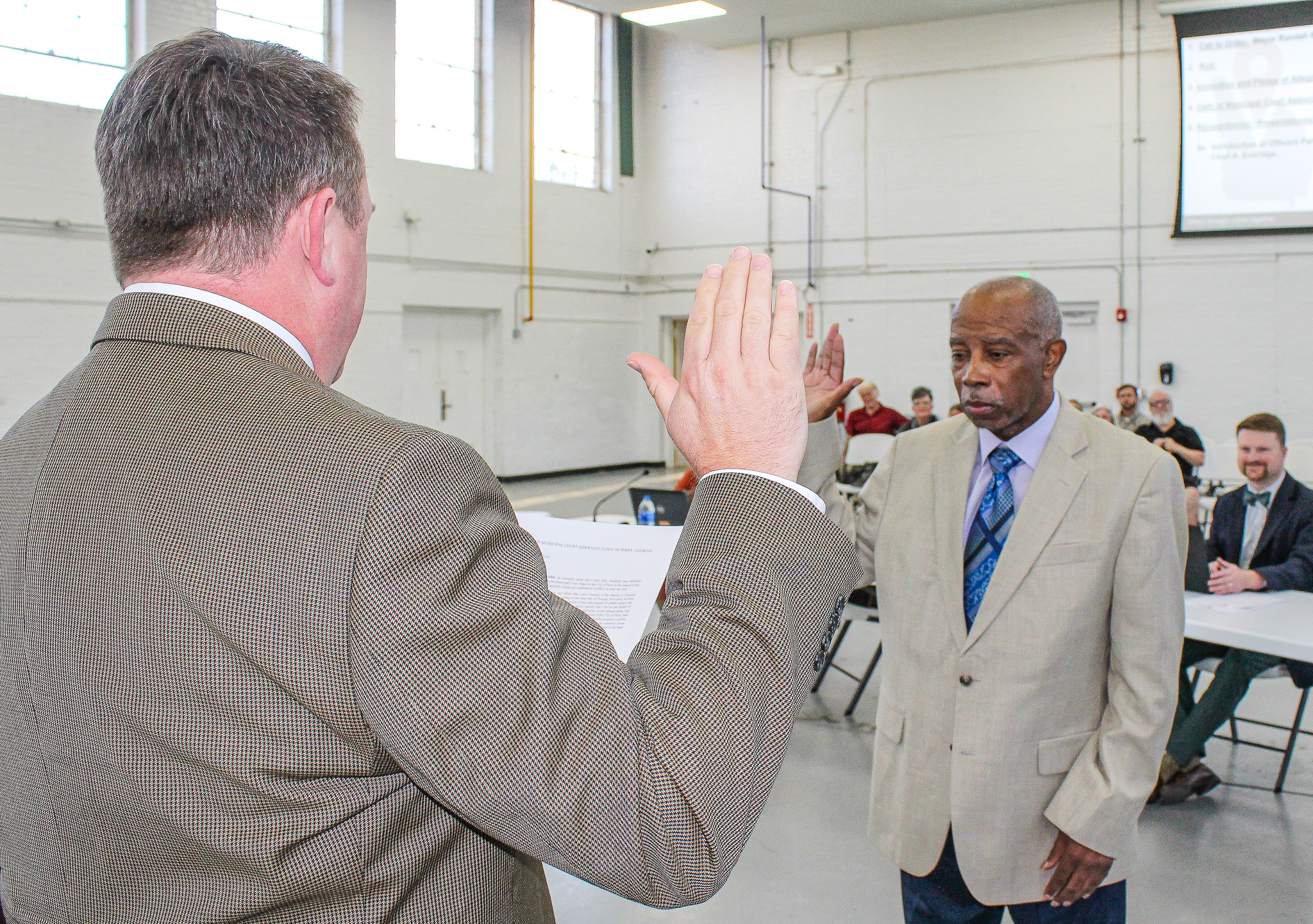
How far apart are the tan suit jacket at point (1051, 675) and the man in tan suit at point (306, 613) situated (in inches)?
42.7

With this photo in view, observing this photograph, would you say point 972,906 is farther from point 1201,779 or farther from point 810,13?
point 810,13

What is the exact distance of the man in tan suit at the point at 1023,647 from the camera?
5.66ft

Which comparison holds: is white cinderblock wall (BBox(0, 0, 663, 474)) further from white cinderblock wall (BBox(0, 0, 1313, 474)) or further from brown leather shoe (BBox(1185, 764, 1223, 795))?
brown leather shoe (BBox(1185, 764, 1223, 795))

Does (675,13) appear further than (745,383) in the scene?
Yes

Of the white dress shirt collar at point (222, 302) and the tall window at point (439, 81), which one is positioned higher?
the tall window at point (439, 81)

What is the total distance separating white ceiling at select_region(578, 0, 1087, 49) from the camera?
1152 centimetres

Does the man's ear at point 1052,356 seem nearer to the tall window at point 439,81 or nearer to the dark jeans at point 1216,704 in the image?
the dark jeans at point 1216,704

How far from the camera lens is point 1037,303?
198cm

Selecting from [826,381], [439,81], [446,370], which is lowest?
[826,381]

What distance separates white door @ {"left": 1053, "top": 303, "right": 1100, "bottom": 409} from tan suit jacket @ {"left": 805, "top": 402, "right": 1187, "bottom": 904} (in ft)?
34.2

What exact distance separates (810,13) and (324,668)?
1288 cm

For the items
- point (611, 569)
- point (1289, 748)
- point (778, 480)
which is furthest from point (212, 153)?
point (1289, 748)

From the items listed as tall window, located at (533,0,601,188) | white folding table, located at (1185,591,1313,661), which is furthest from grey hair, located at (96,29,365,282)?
tall window, located at (533,0,601,188)

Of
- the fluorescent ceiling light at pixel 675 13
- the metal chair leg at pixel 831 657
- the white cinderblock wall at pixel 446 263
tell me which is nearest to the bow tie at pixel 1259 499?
the metal chair leg at pixel 831 657
